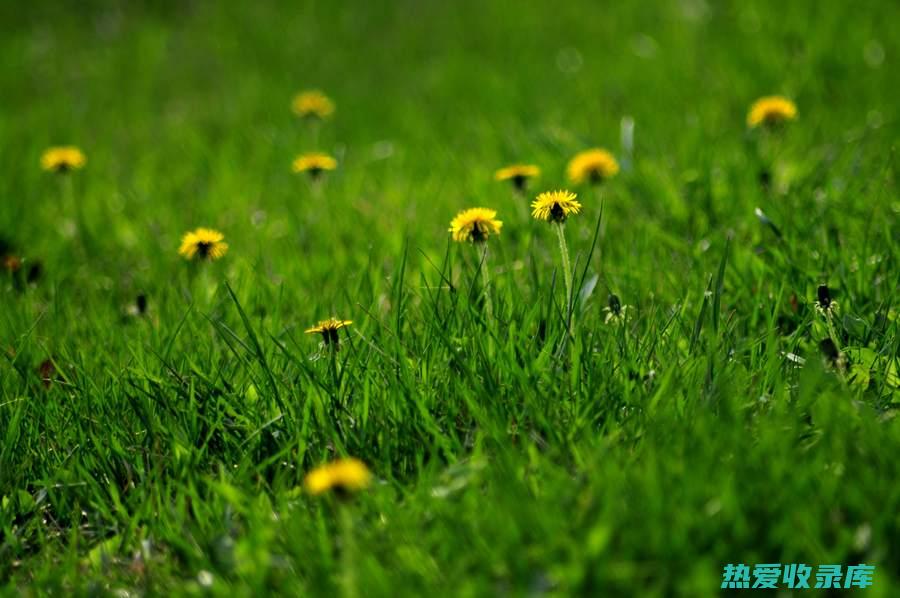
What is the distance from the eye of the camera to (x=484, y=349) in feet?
6.31

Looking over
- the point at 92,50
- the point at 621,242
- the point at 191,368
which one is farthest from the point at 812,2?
the point at 92,50

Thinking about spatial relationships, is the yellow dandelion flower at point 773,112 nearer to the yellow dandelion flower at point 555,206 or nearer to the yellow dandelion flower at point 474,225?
the yellow dandelion flower at point 555,206

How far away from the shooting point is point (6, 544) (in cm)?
171

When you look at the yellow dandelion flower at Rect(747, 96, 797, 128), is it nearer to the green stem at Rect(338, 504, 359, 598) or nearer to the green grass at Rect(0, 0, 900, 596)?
the green grass at Rect(0, 0, 900, 596)

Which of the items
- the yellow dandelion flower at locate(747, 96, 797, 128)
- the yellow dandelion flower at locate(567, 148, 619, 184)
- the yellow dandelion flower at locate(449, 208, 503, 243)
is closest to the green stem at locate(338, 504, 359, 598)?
the yellow dandelion flower at locate(449, 208, 503, 243)

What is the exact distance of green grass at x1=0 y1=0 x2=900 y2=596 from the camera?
4.71ft

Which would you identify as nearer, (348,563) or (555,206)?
(348,563)

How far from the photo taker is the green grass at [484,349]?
1436 millimetres

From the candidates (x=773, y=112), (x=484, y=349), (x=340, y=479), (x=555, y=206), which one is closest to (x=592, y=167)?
(x=773, y=112)

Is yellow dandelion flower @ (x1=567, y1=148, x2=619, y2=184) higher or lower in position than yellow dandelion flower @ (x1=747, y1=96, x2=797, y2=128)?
lower

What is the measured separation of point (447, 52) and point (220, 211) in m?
2.70

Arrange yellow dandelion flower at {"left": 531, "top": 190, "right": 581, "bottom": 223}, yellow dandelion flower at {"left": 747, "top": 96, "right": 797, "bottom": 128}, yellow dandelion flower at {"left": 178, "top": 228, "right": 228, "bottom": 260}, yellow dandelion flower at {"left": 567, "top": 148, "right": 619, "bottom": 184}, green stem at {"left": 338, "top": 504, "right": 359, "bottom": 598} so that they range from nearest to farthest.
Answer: green stem at {"left": 338, "top": 504, "right": 359, "bottom": 598} < yellow dandelion flower at {"left": 531, "top": 190, "right": 581, "bottom": 223} < yellow dandelion flower at {"left": 178, "top": 228, "right": 228, "bottom": 260} < yellow dandelion flower at {"left": 567, "top": 148, "right": 619, "bottom": 184} < yellow dandelion flower at {"left": 747, "top": 96, "right": 797, "bottom": 128}

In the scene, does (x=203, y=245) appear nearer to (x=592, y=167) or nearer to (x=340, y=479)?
(x=592, y=167)

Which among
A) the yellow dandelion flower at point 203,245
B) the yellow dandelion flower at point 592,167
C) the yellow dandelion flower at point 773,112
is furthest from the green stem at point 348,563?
the yellow dandelion flower at point 773,112
